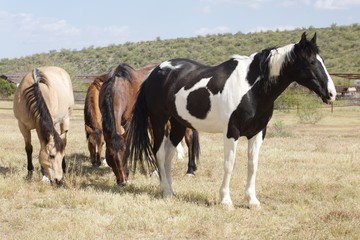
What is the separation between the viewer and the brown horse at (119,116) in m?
7.34

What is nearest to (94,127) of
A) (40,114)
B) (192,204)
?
(40,114)

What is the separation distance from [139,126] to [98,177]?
5.96 feet

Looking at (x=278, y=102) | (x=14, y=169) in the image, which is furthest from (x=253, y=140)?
(x=278, y=102)

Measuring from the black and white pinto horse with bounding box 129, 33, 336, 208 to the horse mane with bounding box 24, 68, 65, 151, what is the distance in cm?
154

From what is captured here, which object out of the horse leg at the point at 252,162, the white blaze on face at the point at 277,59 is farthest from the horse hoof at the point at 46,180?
the white blaze on face at the point at 277,59

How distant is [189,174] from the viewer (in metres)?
8.70

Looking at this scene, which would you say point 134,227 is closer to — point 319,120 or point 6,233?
point 6,233

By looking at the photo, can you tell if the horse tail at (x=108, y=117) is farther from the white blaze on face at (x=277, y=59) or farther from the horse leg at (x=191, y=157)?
the white blaze on face at (x=277, y=59)

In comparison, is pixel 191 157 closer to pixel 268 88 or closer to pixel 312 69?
pixel 268 88

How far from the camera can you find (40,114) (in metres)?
7.38

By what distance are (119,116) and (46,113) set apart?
1143 mm

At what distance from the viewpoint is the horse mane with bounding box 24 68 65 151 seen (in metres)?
7.22

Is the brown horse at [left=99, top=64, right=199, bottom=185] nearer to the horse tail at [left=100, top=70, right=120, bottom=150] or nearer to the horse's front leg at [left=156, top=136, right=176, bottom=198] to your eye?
the horse tail at [left=100, top=70, right=120, bottom=150]

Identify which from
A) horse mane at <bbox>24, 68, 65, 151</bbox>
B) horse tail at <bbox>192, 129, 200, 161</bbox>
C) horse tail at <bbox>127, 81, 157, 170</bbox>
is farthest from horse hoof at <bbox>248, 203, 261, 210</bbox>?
horse mane at <bbox>24, 68, 65, 151</bbox>
